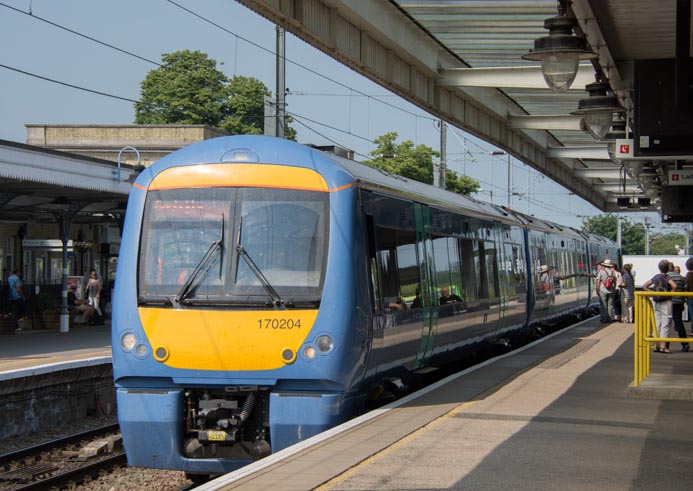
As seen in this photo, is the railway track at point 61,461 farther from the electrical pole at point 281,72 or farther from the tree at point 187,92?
the tree at point 187,92

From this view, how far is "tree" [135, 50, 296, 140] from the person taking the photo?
238 ft

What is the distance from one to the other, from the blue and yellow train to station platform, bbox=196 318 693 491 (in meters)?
0.66

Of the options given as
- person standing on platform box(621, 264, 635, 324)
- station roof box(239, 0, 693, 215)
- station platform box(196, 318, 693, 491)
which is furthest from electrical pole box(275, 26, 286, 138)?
station platform box(196, 318, 693, 491)

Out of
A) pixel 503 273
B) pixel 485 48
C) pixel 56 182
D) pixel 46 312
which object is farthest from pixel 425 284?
pixel 46 312

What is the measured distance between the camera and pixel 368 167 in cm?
1155

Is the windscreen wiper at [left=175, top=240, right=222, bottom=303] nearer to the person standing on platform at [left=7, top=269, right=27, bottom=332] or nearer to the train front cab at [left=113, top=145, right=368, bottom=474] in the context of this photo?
the train front cab at [left=113, top=145, right=368, bottom=474]

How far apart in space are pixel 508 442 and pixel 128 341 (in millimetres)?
3476

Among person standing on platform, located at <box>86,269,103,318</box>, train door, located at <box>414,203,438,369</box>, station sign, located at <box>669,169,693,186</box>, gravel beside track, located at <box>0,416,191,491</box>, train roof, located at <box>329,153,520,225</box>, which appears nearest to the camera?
train roof, located at <box>329,153,520,225</box>

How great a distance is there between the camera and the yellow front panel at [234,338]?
29.9 ft

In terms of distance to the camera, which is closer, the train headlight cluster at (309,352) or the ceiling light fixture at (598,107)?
the train headlight cluster at (309,352)

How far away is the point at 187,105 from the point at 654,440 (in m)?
66.1

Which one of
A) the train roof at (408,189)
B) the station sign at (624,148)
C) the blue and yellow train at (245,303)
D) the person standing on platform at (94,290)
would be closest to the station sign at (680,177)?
the train roof at (408,189)

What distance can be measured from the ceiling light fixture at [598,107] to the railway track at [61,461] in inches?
305

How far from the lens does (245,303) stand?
30.2 ft
